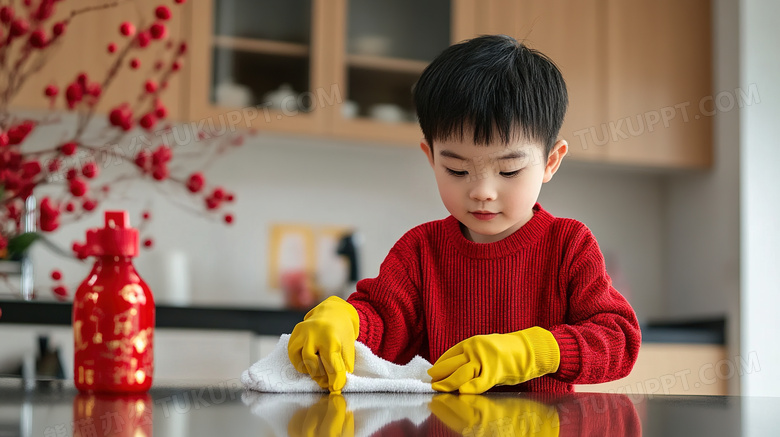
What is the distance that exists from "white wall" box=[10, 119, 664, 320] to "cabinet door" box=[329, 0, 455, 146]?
119 millimetres

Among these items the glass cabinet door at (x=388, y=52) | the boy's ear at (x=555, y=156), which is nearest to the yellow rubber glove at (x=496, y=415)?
the boy's ear at (x=555, y=156)

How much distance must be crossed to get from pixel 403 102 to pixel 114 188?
102 centimetres

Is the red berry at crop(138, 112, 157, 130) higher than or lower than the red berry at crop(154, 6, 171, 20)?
lower

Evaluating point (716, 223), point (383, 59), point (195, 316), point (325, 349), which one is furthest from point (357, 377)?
point (716, 223)

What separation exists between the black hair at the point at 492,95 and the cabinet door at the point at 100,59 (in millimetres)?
1747

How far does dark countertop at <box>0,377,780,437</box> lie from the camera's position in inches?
19.2

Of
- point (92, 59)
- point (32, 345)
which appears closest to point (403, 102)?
point (92, 59)

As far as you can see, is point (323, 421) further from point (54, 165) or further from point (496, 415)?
point (54, 165)

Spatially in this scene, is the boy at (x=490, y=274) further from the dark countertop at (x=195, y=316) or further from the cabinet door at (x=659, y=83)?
the cabinet door at (x=659, y=83)

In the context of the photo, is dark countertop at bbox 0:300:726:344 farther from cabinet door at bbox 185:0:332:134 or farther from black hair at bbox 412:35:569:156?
black hair at bbox 412:35:569:156

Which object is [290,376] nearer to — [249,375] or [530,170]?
[249,375]

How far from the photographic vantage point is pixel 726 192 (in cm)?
Answer: 300

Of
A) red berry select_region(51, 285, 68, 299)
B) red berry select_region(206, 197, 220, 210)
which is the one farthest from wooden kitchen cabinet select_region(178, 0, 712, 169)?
red berry select_region(51, 285, 68, 299)

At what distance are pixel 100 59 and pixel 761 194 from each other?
7.20 feet
